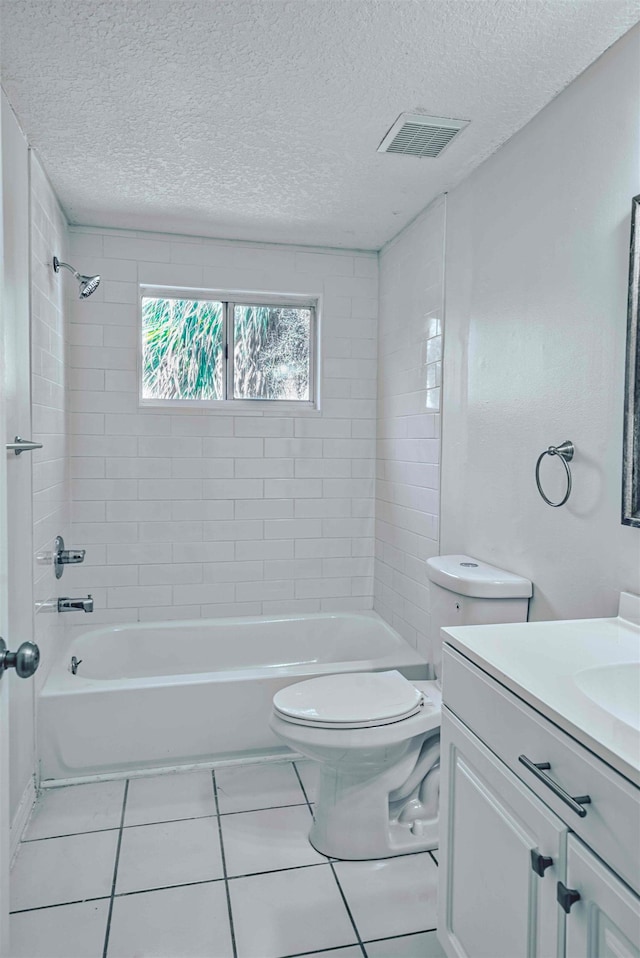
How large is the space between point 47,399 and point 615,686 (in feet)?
7.31

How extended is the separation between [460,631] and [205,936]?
1103mm

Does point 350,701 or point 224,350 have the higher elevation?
point 224,350

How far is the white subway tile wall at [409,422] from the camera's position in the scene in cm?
266

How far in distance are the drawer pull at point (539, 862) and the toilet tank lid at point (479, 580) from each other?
950 millimetres

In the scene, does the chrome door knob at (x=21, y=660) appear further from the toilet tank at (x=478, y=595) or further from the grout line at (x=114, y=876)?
the toilet tank at (x=478, y=595)

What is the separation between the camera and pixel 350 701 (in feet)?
6.77

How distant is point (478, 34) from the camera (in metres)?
1.58

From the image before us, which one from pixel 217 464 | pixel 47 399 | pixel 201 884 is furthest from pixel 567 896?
pixel 217 464

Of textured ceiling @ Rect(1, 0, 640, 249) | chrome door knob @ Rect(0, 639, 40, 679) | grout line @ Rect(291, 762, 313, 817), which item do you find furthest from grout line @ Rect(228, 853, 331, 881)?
textured ceiling @ Rect(1, 0, 640, 249)

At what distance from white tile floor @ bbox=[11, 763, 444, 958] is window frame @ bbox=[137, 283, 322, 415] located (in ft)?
5.94

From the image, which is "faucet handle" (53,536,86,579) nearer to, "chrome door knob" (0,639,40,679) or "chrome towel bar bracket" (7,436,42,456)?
"chrome towel bar bracket" (7,436,42,456)

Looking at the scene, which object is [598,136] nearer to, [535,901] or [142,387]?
[535,901]

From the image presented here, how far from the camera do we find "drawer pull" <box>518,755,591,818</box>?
948 millimetres

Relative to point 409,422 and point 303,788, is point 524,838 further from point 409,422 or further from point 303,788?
point 409,422
